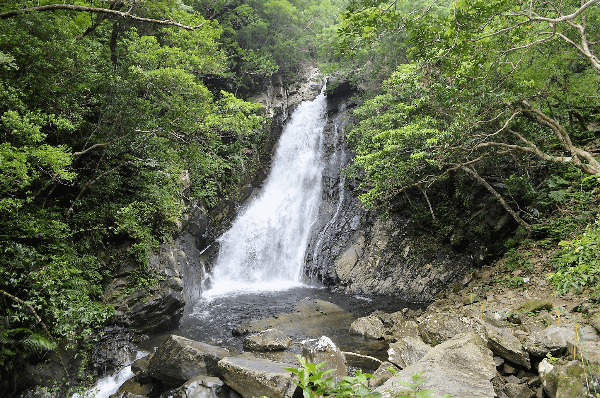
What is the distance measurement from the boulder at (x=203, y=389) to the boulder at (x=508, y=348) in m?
4.29

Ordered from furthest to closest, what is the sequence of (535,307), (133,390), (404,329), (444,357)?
(404,329), (535,307), (133,390), (444,357)

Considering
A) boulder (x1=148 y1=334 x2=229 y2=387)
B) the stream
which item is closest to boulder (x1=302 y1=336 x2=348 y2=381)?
boulder (x1=148 y1=334 x2=229 y2=387)

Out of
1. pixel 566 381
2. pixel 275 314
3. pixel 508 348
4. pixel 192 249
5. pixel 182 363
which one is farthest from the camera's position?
pixel 192 249

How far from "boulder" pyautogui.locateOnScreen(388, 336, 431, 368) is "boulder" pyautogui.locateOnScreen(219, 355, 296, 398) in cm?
178

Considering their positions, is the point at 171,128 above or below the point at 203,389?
above

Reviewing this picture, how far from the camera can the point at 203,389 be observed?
544cm

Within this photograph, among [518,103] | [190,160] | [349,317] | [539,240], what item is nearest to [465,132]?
[518,103]

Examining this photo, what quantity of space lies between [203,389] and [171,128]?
709 cm

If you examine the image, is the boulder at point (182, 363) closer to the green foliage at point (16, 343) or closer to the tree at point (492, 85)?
the green foliage at point (16, 343)

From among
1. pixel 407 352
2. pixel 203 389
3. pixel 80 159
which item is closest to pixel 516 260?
pixel 407 352

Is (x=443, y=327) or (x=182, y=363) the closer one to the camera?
(x=182, y=363)

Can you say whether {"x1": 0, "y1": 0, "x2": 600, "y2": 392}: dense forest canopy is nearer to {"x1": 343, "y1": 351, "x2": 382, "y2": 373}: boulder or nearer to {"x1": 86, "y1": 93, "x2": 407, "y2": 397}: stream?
{"x1": 86, "y1": 93, "x2": 407, "y2": 397}: stream

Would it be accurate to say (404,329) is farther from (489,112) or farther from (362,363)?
(489,112)

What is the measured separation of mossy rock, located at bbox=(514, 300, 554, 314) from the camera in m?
6.30
